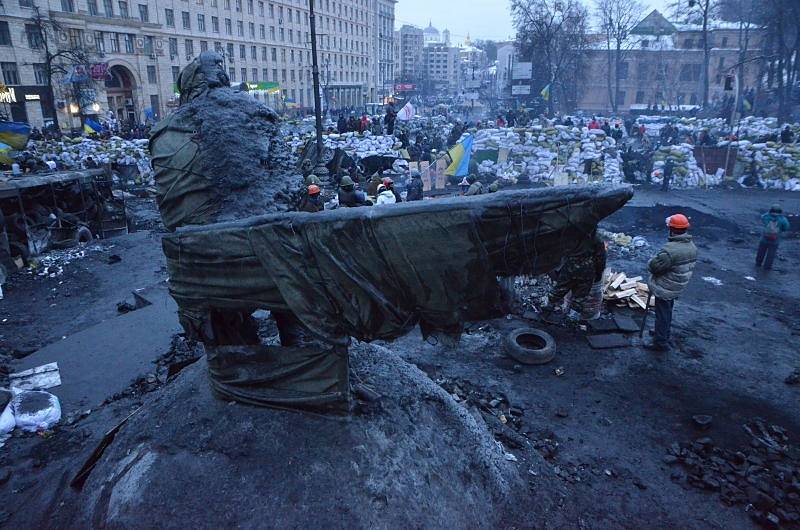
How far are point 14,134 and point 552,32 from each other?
33934 millimetres

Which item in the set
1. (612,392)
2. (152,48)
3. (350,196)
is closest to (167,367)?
(350,196)

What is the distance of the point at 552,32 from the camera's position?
35.9 m

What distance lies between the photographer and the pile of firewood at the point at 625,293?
8070mm

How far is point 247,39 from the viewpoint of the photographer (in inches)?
2040

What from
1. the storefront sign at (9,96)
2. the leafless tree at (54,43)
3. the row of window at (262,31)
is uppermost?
the row of window at (262,31)

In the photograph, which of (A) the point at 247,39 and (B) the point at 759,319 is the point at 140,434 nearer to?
(B) the point at 759,319

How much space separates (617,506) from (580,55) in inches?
1685

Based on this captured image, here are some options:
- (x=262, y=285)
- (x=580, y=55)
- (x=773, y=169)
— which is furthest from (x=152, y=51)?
(x=262, y=285)

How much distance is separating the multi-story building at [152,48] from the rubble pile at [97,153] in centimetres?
1019

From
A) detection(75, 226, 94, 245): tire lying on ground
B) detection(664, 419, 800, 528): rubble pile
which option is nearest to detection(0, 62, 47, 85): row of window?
detection(75, 226, 94, 245): tire lying on ground

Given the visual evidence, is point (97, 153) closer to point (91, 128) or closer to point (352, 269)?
point (91, 128)

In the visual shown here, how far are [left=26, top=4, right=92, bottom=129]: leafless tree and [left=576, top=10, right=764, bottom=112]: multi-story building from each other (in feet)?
140

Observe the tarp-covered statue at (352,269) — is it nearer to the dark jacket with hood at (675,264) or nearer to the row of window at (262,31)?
the dark jacket with hood at (675,264)

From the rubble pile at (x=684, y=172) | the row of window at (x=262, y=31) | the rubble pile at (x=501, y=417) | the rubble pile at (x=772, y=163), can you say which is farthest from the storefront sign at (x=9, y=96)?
the rubble pile at (x=772, y=163)
